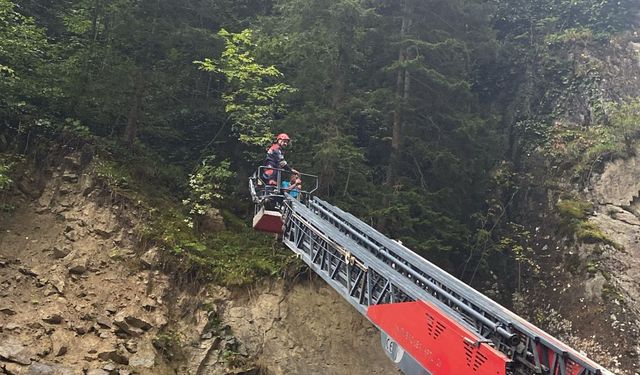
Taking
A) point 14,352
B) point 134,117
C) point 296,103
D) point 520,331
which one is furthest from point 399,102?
point 14,352

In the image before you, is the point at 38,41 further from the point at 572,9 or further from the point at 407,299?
the point at 572,9

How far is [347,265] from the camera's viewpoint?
27.3ft

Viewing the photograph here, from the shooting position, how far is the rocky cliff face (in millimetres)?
9586

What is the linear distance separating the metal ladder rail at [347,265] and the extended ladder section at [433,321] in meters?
0.02

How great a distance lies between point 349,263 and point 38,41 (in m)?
10.2

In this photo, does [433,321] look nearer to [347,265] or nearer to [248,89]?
[347,265]

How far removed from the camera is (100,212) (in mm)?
11969

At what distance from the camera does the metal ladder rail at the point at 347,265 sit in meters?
7.08

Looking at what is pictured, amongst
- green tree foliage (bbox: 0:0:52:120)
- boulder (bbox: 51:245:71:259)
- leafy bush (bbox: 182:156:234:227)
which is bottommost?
boulder (bbox: 51:245:71:259)

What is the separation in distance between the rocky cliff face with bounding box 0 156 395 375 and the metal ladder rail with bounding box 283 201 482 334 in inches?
97.4

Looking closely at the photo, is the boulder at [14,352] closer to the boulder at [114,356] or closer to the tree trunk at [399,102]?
the boulder at [114,356]

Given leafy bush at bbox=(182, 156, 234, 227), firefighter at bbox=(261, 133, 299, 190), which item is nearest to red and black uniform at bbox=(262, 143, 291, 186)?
firefighter at bbox=(261, 133, 299, 190)

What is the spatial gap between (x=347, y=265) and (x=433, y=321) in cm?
246

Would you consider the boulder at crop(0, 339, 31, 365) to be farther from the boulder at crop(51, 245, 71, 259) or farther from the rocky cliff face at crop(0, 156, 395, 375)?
the boulder at crop(51, 245, 71, 259)
